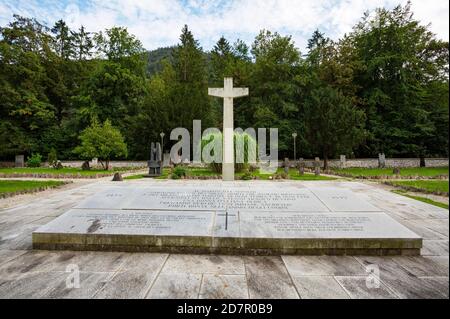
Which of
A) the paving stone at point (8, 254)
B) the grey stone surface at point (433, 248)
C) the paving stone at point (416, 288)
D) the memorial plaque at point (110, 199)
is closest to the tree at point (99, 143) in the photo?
the memorial plaque at point (110, 199)

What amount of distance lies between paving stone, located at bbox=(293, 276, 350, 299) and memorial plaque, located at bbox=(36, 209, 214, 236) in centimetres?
158

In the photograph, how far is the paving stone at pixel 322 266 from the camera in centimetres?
330

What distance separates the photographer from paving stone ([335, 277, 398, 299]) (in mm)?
2719

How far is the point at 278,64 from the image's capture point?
101ft

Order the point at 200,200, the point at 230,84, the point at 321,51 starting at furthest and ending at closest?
the point at 321,51, the point at 230,84, the point at 200,200

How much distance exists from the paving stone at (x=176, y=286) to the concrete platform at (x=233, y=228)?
32.6 inches

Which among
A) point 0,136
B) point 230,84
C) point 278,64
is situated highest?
point 278,64

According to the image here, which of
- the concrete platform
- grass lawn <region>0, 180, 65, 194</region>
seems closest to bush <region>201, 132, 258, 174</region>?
grass lawn <region>0, 180, 65, 194</region>

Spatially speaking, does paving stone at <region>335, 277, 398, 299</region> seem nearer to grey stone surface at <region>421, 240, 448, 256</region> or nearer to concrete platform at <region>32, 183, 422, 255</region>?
concrete platform at <region>32, 183, 422, 255</region>

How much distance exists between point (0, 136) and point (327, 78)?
36939 millimetres

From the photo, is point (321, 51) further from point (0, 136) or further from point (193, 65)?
point (0, 136)

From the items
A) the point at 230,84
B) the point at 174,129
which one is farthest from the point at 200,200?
the point at 174,129

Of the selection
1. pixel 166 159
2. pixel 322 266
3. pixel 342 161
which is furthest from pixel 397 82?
pixel 322 266
